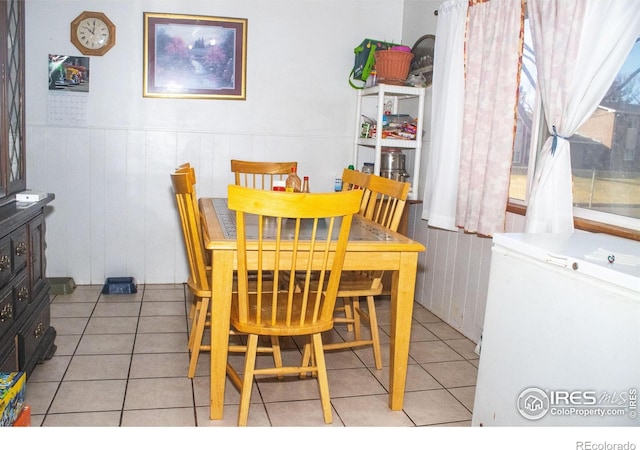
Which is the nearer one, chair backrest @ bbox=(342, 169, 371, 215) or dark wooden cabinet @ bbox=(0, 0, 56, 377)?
dark wooden cabinet @ bbox=(0, 0, 56, 377)

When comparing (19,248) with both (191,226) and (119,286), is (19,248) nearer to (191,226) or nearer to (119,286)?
(191,226)

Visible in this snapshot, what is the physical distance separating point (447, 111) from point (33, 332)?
2.40 m

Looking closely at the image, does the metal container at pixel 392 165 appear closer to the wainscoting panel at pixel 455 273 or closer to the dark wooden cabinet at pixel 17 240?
the wainscoting panel at pixel 455 273

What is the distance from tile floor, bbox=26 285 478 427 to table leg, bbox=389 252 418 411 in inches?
3.9

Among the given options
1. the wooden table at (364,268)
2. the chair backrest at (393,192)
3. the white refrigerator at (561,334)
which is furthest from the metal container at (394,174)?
the white refrigerator at (561,334)

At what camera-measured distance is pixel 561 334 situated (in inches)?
67.9

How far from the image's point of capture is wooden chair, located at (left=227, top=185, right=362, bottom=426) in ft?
6.49

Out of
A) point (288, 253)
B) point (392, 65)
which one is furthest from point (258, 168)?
point (288, 253)

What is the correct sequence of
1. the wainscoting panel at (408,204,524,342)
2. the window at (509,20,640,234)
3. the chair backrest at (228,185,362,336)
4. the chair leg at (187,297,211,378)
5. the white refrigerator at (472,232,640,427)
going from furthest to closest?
the wainscoting panel at (408,204,524,342) → the chair leg at (187,297,211,378) → the window at (509,20,640,234) → the chair backrest at (228,185,362,336) → the white refrigerator at (472,232,640,427)

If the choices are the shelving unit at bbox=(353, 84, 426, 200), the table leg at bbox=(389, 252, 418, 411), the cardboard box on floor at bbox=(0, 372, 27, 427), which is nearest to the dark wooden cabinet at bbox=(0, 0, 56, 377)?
the cardboard box on floor at bbox=(0, 372, 27, 427)

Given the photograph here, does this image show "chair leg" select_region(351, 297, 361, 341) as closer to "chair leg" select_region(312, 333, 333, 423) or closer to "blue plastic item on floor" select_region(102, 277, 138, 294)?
"chair leg" select_region(312, 333, 333, 423)

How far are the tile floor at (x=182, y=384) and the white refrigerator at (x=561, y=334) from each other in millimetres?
489

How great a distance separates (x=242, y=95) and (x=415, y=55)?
1249 mm

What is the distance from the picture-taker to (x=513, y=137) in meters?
2.93
